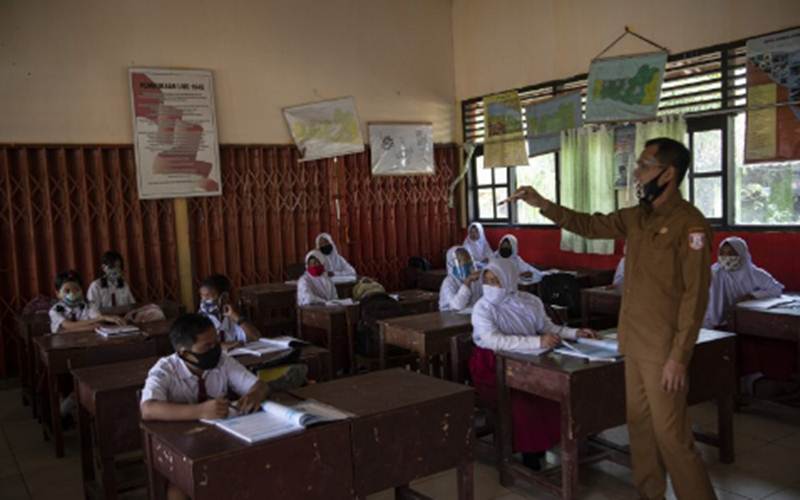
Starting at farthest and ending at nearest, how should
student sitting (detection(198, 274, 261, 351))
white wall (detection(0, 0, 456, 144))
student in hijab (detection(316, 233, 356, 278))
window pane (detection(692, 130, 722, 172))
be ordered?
student in hijab (detection(316, 233, 356, 278)) → white wall (detection(0, 0, 456, 144)) → window pane (detection(692, 130, 722, 172)) → student sitting (detection(198, 274, 261, 351))

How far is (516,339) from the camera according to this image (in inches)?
136

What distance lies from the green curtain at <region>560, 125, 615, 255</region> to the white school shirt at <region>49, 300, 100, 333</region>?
449 centimetres

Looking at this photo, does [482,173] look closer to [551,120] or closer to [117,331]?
[551,120]

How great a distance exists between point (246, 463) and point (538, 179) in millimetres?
6637

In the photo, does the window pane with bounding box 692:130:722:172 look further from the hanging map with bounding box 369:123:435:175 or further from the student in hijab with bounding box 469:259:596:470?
the hanging map with bounding box 369:123:435:175

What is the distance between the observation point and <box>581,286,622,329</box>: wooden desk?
5.47 m

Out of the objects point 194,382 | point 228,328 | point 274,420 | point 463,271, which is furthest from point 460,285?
point 274,420

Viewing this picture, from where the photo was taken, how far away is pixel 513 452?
3.55m

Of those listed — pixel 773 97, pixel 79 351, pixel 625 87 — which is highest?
pixel 625 87

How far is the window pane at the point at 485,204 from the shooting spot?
9.09m

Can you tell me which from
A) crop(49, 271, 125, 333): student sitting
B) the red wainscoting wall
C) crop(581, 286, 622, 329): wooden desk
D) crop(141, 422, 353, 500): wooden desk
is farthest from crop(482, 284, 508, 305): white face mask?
the red wainscoting wall

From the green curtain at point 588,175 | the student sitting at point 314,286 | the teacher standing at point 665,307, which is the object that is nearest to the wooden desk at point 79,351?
the student sitting at point 314,286

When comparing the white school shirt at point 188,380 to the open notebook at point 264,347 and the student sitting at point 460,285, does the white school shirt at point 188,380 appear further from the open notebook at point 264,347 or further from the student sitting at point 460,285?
the student sitting at point 460,285

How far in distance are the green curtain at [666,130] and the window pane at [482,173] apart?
256cm
